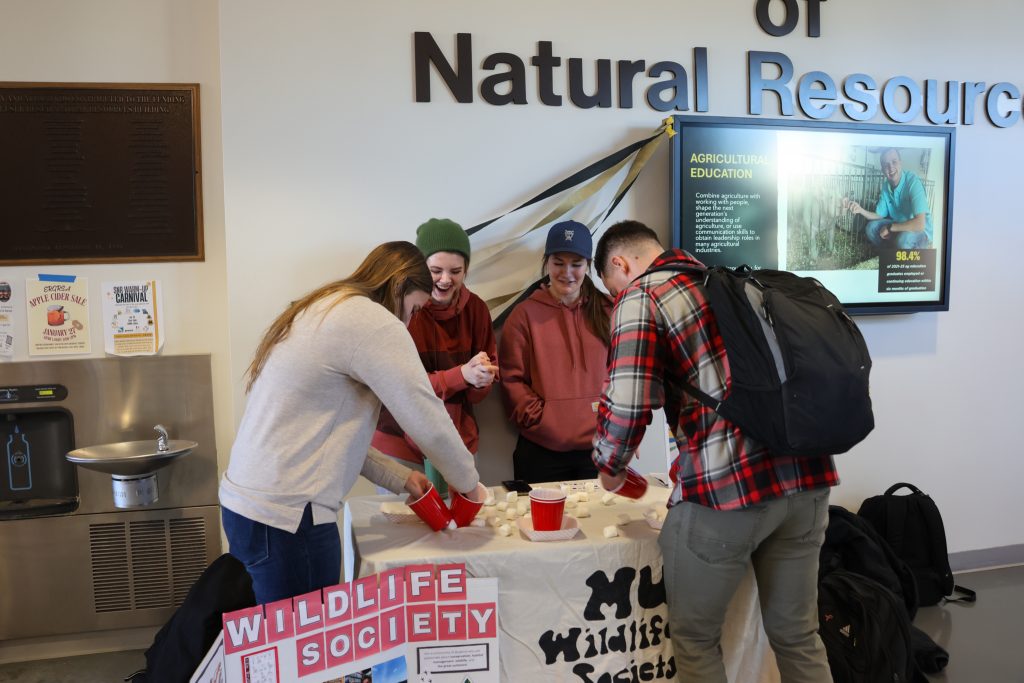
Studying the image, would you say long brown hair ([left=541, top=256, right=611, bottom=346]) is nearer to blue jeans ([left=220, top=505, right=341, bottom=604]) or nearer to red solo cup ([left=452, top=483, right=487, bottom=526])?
red solo cup ([left=452, top=483, right=487, bottom=526])

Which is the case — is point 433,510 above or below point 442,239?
below

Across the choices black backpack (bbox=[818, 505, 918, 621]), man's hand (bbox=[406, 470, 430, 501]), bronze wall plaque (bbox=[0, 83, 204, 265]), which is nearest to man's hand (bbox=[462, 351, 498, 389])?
man's hand (bbox=[406, 470, 430, 501])

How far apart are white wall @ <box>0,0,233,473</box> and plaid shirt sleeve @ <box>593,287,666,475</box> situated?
1990 mm

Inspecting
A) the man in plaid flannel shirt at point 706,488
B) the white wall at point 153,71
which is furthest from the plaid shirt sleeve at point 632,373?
the white wall at point 153,71

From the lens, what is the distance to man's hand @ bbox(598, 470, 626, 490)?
1.88 meters

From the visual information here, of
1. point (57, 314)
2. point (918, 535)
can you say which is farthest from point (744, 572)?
point (57, 314)

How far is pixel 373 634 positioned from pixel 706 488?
82 cm

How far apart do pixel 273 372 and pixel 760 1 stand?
8.99ft

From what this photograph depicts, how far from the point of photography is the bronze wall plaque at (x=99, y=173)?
293 centimetres

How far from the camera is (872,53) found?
3379 millimetres

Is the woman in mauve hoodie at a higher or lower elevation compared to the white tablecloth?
higher

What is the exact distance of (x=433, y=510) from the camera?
1.90 m

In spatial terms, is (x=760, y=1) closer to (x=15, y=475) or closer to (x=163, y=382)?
(x=163, y=382)

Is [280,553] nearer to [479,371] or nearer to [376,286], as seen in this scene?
[376,286]
